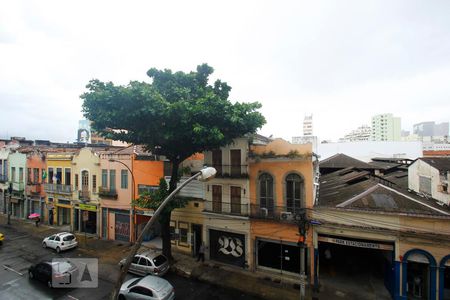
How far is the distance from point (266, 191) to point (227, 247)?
18.7 feet

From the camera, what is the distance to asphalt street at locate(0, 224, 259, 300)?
49.8 feet

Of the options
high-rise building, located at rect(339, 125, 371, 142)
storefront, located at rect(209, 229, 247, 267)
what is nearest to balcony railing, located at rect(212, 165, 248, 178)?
storefront, located at rect(209, 229, 247, 267)

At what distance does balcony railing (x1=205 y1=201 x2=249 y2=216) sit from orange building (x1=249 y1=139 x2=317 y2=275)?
26.6 inches

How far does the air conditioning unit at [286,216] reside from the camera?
57.1ft

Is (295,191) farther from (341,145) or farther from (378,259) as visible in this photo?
(341,145)

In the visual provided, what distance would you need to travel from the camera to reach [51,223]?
1214 inches

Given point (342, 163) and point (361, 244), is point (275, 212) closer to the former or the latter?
point (361, 244)

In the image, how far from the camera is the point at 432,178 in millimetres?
16234

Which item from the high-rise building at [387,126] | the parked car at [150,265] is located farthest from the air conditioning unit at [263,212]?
the high-rise building at [387,126]

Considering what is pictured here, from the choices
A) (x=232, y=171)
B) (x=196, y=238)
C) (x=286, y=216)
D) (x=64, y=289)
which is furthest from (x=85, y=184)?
(x=286, y=216)

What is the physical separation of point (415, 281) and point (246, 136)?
14095 millimetres

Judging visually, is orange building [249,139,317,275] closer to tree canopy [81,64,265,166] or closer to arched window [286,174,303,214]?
arched window [286,174,303,214]

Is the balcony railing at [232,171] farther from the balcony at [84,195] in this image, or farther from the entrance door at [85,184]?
the entrance door at [85,184]

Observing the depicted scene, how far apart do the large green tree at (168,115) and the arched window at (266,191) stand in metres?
3.84
